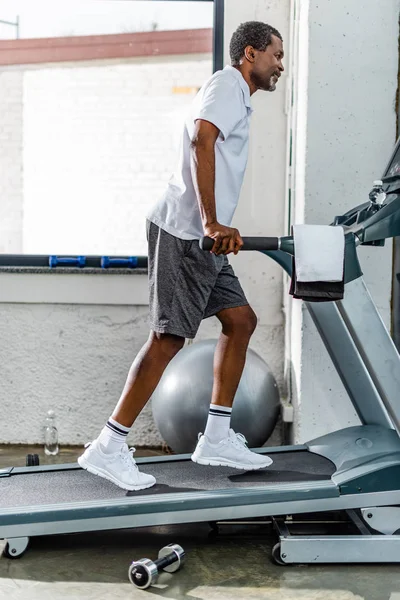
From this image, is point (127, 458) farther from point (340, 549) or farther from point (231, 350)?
point (340, 549)

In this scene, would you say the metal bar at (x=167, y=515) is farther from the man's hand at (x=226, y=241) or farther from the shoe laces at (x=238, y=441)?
the man's hand at (x=226, y=241)

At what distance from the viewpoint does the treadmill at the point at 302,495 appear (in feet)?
7.92

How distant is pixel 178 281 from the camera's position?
266cm

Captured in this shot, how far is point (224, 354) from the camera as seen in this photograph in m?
2.83

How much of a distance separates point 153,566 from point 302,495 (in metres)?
0.50

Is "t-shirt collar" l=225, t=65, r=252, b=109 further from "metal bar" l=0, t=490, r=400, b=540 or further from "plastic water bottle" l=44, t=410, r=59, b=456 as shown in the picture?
"plastic water bottle" l=44, t=410, r=59, b=456

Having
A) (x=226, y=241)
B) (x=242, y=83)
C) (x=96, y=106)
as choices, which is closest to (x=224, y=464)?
(x=226, y=241)

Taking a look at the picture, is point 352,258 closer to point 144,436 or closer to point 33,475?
point 33,475

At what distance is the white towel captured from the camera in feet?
7.68

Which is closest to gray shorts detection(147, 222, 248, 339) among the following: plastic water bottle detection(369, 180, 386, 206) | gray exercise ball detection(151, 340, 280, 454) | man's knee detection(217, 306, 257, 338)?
man's knee detection(217, 306, 257, 338)

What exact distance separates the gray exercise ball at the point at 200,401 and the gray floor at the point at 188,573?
2.42 feet

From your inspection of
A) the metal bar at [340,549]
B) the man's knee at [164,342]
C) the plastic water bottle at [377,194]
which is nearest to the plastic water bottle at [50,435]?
the man's knee at [164,342]

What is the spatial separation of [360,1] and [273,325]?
1.56 meters

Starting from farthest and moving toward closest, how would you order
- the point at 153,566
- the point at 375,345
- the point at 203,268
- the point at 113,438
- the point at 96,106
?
the point at 96,106, the point at 203,268, the point at 113,438, the point at 375,345, the point at 153,566
